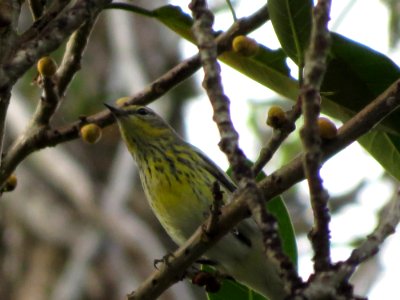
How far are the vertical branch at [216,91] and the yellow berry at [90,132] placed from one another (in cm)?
66

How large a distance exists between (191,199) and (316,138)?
2408mm

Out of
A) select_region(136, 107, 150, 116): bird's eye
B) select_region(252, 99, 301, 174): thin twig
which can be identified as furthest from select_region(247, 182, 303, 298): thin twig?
select_region(136, 107, 150, 116): bird's eye

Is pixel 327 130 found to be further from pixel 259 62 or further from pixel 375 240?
pixel 259 62

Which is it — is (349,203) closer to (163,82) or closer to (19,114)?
(19,114)

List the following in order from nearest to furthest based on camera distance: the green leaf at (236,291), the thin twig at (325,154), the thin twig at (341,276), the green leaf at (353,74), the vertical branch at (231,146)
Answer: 1. the thin twig at (341,276)
2. the vertical branch at (231,146)
3. the thin twig at (325,154)
4. the green leaf at (353,74)
5. the green leaf at (236,291)

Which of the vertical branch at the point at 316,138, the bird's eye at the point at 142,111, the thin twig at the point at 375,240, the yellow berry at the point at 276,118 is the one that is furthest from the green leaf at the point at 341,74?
the bird's eye at the point at 142,111

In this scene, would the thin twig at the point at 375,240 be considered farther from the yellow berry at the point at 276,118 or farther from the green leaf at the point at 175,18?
the green leaf at the point at 175,18

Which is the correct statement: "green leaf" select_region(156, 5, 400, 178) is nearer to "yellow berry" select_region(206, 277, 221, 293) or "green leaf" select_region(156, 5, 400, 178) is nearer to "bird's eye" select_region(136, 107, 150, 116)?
"yellow berry" select_region(206, 277, 221, 293)

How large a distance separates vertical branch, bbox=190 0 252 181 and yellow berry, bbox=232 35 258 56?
1.58 feet

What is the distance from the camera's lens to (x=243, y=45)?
103 inches

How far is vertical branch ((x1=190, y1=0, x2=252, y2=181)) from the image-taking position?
71.8 inches

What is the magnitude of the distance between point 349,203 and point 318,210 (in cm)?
696

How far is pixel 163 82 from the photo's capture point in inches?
106

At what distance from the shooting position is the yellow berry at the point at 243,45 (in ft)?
8.60
